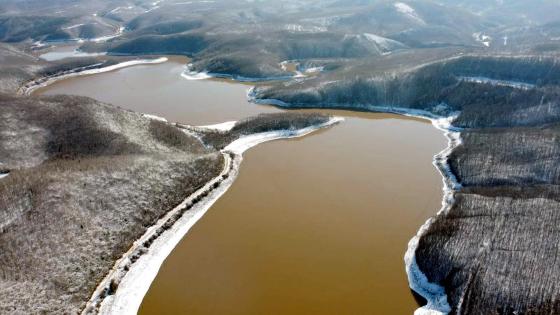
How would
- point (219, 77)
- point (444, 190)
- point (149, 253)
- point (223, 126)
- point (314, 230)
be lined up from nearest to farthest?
1. point (149, 253)
2. point (314, 230)
3. point (444, 190)
4. point (223, 126)
5. point (219, 77)

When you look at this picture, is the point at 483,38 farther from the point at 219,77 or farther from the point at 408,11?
the point at 219,77

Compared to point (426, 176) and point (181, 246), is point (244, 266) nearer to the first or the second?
point (181, 246)

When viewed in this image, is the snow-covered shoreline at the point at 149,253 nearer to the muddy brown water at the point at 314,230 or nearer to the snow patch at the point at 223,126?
the muddy brown water at the point at 314,230

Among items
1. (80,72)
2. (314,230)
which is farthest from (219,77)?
(314,230)

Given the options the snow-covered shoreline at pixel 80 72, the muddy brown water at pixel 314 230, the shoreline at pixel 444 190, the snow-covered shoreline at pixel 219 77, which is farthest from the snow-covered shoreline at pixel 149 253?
the snow-covered shoreline at pixel 80 72

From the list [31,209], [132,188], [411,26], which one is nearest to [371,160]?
[132,188]

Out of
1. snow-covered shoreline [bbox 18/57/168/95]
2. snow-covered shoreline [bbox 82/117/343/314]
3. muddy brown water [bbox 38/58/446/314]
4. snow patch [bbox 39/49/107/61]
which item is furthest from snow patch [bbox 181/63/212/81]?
snow-covered shoreline [bbox 82/117/343/314]
